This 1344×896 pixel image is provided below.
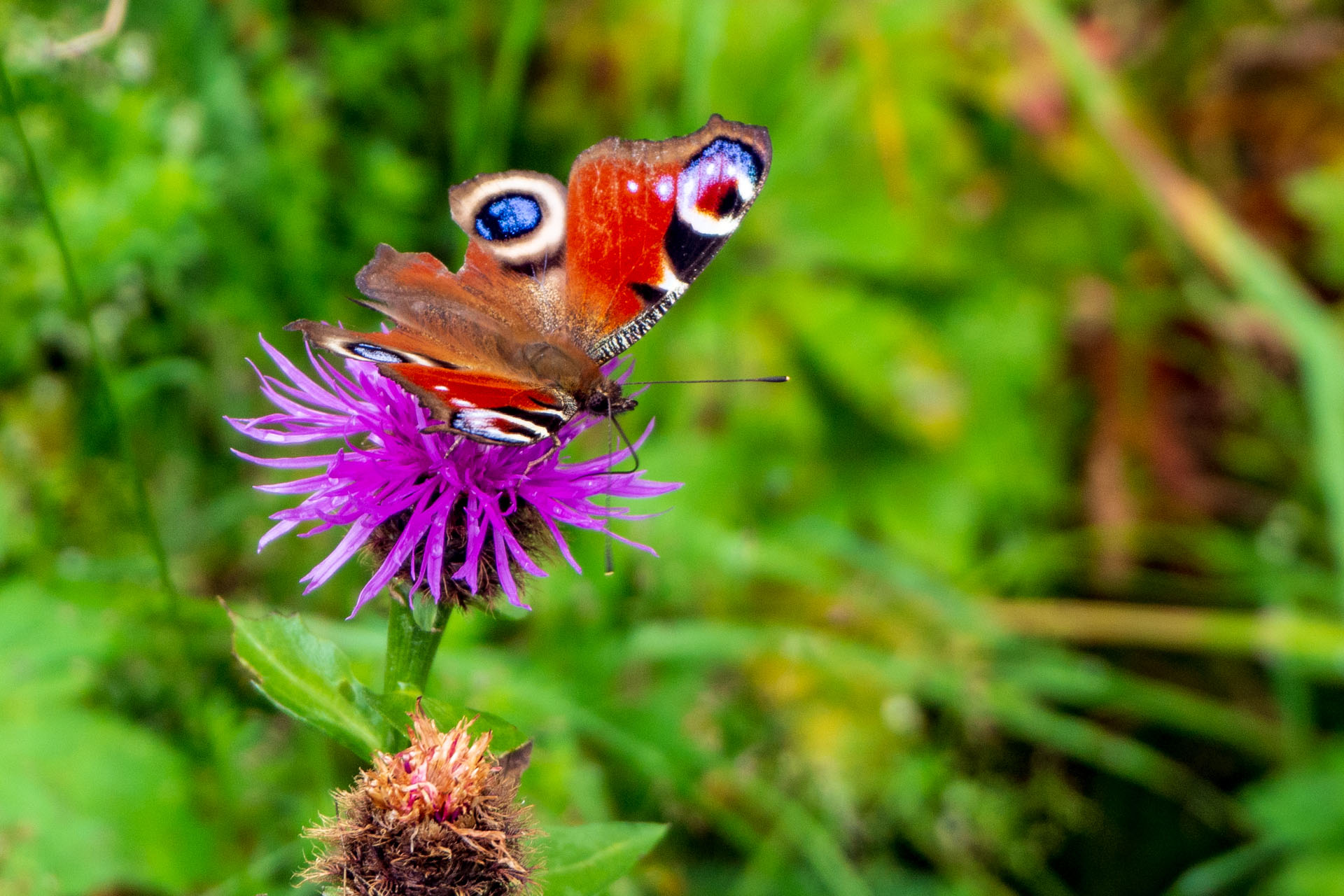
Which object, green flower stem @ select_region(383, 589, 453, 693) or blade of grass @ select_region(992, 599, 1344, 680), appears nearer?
green flower stem @ select_region(383, 589, 453, 693)

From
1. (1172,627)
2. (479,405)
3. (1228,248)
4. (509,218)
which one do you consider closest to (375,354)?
(479,405)

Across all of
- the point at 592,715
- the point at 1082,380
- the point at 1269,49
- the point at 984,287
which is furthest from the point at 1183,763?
the point at 1269,49

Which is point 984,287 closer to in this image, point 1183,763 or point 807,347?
point 807,347

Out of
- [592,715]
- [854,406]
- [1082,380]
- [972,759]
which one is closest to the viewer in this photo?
[592,715]

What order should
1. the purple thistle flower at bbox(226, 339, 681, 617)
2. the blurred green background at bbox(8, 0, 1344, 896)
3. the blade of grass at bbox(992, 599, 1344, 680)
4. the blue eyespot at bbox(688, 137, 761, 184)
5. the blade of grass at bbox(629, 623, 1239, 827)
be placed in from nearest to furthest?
the purple thistle flower at bbox(226, 339, 681, 617), the blue eyespot at bbox(688, 137, 761, 184), the blurred green background at bbox(8, 0, 1344, 896), the blade of grass at bbox(629, 623, 1239, 827), the blade of grass at bbox(992, 599, 1344, 680)

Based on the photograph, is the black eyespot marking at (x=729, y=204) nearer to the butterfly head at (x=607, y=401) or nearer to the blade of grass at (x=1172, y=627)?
the butterfly head at (x=607, y=401)

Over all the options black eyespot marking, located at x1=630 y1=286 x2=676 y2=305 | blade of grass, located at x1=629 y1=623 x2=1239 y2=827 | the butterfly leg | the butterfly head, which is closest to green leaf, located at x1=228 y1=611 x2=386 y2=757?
the butterfly leg

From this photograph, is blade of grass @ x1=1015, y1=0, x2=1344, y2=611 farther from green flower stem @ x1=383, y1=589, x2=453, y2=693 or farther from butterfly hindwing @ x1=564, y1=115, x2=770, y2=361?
green flower stem @ x1=383, y1=589, x2=453, y2=693
